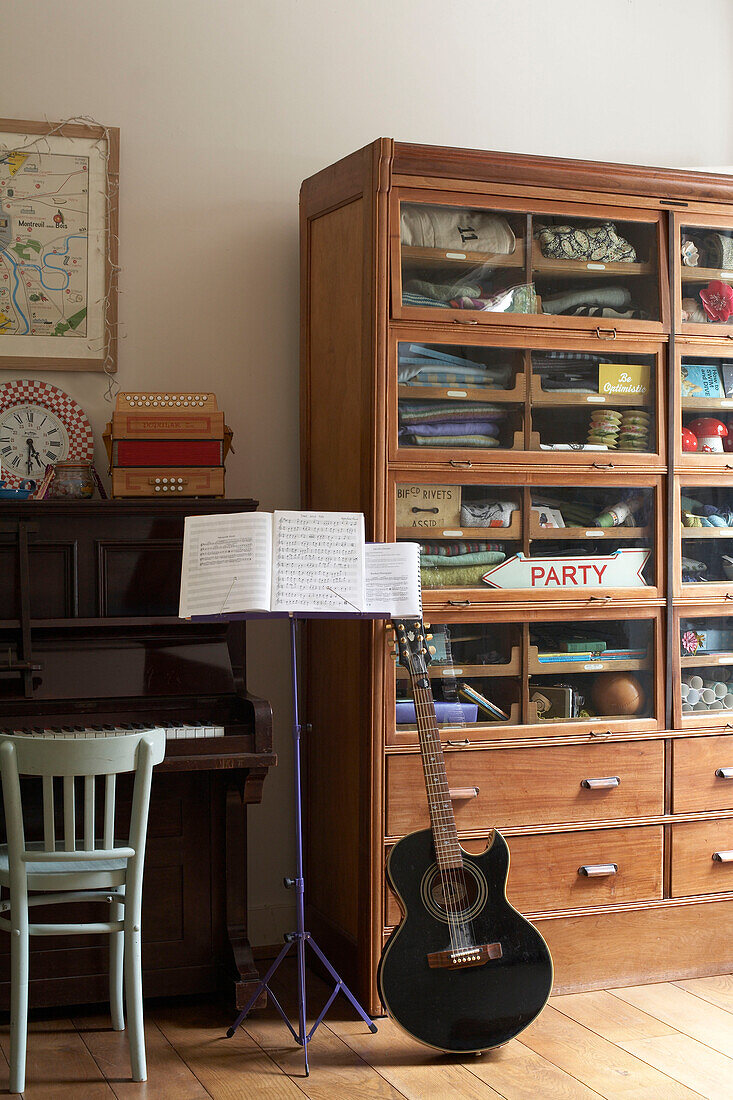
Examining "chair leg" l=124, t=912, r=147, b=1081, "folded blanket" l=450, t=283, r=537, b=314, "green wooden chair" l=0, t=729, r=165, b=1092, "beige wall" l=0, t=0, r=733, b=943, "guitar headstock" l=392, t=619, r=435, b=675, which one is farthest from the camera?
"beige wall" l=0, t=0, r=733, b=943

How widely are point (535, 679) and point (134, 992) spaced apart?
140cm

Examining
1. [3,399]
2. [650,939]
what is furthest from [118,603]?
[650,939]

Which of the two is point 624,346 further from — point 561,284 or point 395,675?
point 395,675

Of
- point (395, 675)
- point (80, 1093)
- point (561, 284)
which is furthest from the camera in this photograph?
point (561, 284)

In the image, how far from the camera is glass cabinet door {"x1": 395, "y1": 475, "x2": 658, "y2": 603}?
3146 mm

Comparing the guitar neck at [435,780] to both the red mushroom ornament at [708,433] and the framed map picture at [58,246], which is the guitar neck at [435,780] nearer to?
the red mushroom ornament at [708,433]

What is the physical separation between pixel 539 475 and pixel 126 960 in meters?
1.71

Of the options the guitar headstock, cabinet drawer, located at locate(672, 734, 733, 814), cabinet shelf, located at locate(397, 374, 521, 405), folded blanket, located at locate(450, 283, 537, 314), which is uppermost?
folded blanket, located at locate(450, 283, 537, 314)

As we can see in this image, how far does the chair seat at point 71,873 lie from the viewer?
2.56 meters

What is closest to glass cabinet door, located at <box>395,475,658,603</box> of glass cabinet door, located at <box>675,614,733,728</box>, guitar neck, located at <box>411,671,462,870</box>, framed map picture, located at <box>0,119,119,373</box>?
glass cabinet door, located at <box>675,614,733,728</box>

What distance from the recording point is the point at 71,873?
2582 millimetres

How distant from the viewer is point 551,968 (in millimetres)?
2836

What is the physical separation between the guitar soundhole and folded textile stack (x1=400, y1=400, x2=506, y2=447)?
1.17m

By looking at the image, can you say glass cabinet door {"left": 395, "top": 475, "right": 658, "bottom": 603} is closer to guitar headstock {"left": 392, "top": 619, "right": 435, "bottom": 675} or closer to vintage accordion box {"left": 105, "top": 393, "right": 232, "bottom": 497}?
guitar headstock {"left": 392, "top": 619, "right": 435, "bottom": 675}
